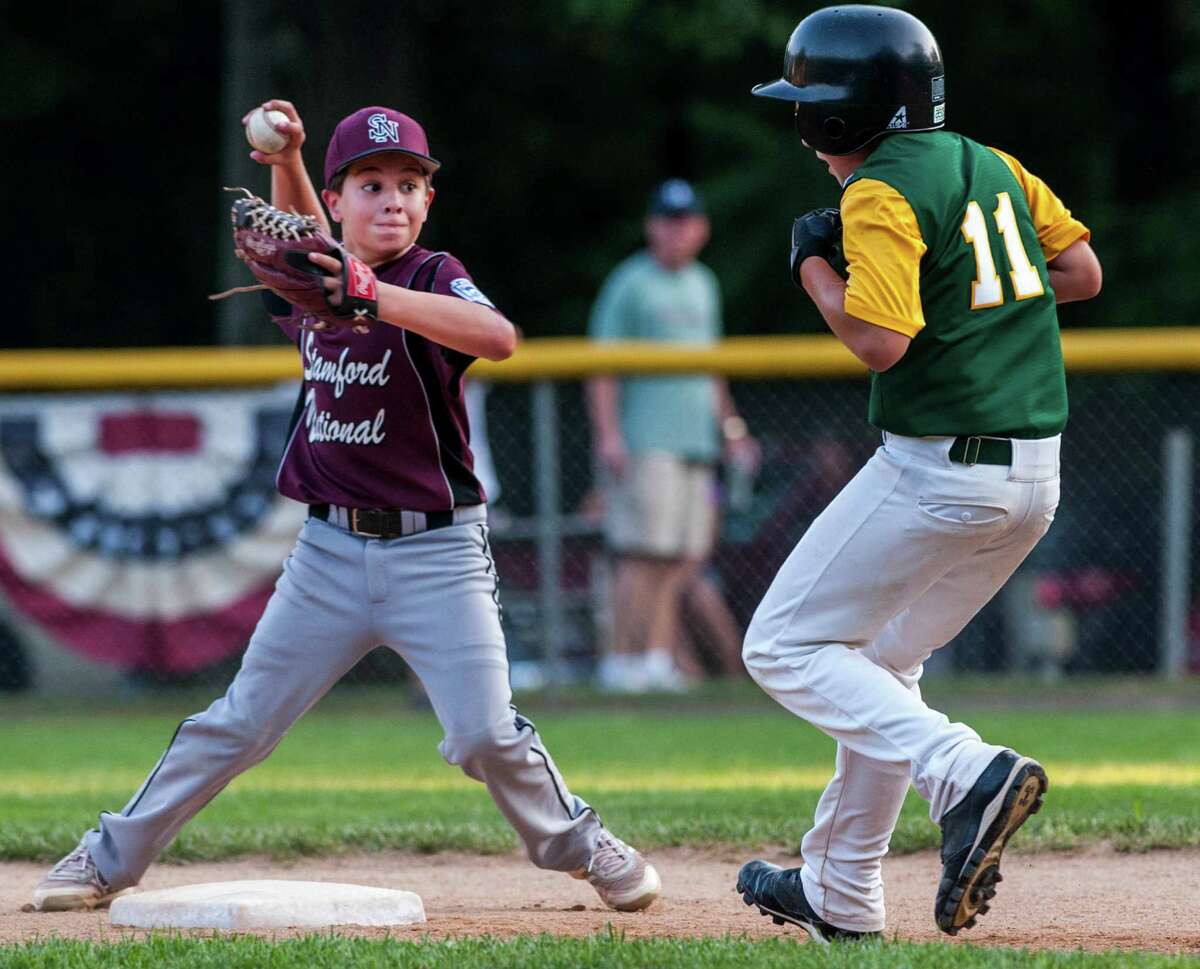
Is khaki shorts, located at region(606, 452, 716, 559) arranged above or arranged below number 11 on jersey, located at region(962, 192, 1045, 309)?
below

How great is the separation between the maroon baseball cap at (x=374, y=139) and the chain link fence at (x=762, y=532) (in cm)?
518

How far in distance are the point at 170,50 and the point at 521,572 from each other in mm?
7683

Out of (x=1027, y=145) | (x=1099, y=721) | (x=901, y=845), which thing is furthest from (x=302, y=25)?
(x=901, y=845)

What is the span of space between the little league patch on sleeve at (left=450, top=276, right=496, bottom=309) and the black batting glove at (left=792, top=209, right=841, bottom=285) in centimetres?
70

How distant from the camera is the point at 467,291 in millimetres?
4426

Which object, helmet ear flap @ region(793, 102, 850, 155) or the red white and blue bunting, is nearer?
helmet ear flap @ region(793, 102, 850, 155)

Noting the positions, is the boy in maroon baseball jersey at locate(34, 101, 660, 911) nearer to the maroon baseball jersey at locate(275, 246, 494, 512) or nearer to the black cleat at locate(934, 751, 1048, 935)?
the maroon baseball jersey at locate(275, 246, 494, 512)

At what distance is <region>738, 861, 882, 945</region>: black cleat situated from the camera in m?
4.35

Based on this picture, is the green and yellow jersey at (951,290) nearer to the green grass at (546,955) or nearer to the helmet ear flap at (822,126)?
the helmet ear flap at (822,126)

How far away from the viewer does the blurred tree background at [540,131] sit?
12688 mm

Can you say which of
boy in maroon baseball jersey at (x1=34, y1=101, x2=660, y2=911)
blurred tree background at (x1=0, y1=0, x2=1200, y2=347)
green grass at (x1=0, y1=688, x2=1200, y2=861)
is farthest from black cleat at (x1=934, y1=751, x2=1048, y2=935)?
blurred tree background at (x1=0, y1=0, x2=1200, y2=347)

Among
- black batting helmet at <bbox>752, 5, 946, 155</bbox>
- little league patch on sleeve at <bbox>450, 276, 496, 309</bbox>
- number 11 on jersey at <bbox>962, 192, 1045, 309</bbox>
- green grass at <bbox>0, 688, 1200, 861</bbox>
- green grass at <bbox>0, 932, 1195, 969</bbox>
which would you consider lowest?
green grass at <bbox>0, 688, 1200, 861</bbox>

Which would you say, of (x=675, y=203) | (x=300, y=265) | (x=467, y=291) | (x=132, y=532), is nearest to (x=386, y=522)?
(x=467, y=291)

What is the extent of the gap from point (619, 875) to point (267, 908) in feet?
2.81
